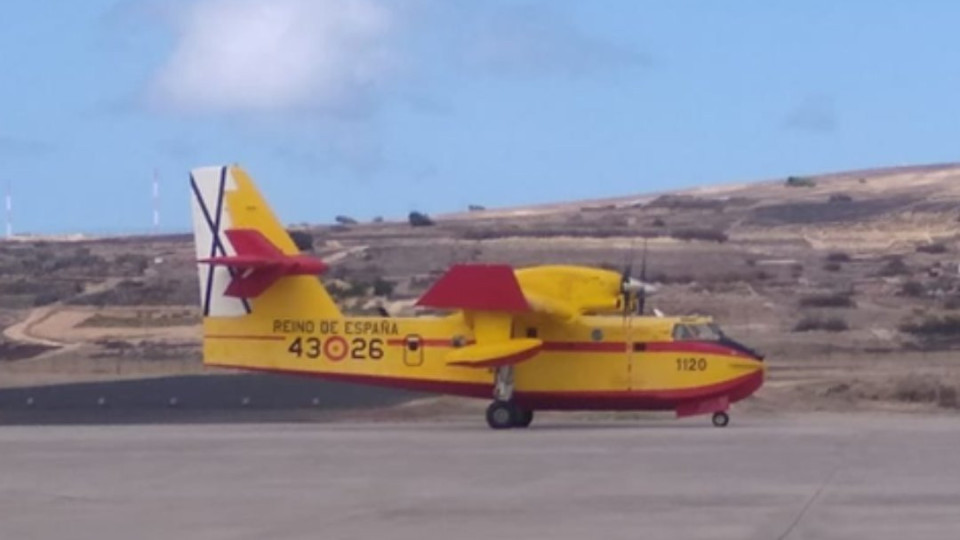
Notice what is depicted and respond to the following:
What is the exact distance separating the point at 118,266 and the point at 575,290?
2604 inches

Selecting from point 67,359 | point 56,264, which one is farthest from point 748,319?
point 56,264

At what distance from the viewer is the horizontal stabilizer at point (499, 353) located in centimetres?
3516

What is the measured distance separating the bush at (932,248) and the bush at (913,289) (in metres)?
17.7

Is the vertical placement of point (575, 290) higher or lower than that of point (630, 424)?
higher

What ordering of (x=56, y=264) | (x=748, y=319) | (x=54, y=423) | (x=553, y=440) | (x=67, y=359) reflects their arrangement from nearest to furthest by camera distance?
(x=553, y=440) → (x=54, y=423) → (x=67, y=359) → (x=748, y=319) → (x=56, y=264)

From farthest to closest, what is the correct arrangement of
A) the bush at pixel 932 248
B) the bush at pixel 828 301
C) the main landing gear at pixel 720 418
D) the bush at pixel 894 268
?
1. the bush at pixel 932 248
2. the bush at pixel 894 268
3. the bush at pixel 828 301
4. the main landing gear at pixel 720 418

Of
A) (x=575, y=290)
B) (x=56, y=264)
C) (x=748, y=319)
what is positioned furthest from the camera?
(x=56, y=264)

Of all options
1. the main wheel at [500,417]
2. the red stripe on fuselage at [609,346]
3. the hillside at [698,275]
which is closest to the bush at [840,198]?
the hillside at [698,275]

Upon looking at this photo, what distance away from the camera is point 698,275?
80000 millimetres

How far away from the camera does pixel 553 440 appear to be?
106ft

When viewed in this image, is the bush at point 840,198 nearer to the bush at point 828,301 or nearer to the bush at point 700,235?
the bush at point 700,235

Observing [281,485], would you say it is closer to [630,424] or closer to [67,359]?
[630,424]

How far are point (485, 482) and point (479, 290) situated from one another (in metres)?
10.7

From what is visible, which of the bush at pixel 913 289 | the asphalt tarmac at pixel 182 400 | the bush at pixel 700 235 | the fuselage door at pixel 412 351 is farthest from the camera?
the bush at pixel 700 235
